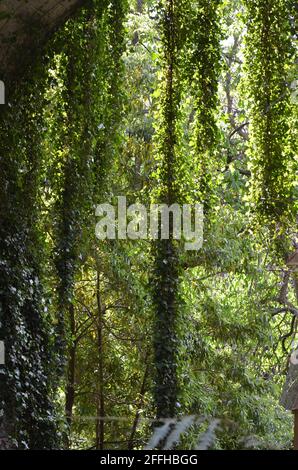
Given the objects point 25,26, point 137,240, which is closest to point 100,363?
point 137,240

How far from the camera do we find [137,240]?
27.0ft

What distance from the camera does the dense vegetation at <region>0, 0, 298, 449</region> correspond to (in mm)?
6496

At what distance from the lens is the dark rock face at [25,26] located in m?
5.96

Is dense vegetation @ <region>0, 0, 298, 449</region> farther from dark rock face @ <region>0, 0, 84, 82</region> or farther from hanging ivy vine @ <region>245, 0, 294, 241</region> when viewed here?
Answer: dark rock face @ <region>0, 0, 84, 82</region>

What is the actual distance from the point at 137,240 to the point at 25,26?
9.06 ft

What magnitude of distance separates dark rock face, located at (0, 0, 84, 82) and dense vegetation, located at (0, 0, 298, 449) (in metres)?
0.27

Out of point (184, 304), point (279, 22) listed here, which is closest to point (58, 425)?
point (184, 304)

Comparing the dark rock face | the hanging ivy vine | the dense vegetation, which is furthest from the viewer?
the hanging ivy vine

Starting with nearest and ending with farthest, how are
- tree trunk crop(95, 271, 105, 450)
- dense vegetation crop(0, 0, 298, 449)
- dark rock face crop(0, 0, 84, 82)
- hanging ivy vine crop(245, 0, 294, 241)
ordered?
1. dark rock face crop(0, 0, 84, 82)
2. dense vegetation crop(0, 0, 298, 449)
3. hanging ivy vine crop(245, 0, 294, 241)
4. tree trunk crop(95, 271, 105, 450)

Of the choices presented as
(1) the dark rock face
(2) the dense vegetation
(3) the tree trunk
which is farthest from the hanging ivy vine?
(3) the tree trunk

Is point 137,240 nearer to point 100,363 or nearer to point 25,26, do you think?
point 100,363

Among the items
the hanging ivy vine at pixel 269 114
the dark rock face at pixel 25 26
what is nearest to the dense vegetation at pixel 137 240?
the hanging ivy vine at pixel 269 114

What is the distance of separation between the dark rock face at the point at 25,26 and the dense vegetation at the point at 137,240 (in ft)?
0.87
